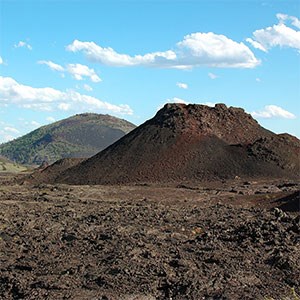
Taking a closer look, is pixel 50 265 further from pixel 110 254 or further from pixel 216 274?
pixel 216 274

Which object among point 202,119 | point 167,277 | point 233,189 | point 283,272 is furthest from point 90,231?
point 202,119

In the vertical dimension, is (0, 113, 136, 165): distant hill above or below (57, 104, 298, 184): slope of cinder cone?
above

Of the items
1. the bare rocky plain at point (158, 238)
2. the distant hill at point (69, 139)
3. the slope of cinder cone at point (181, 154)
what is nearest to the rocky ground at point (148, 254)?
the bare rocky plain at point (158, 238)

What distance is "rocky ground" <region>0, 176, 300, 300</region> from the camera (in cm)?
953

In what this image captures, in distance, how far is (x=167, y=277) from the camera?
10.1 meters

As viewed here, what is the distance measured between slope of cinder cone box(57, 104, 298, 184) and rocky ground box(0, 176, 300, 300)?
19063mm

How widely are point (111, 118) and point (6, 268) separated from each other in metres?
157

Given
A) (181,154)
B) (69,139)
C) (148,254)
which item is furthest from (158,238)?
(69,139)

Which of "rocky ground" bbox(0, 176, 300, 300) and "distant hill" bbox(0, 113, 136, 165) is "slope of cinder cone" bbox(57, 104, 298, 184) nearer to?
"rocky ground" bbox(0, 176, 300, 300)

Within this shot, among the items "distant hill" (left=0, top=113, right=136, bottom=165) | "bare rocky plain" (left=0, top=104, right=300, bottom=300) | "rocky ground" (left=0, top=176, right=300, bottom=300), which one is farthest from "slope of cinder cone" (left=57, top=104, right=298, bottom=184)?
"distant hill" (left=0, top=113, right=136, bottom=165)

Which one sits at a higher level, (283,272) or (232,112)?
(232,112)

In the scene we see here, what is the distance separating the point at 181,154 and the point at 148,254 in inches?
1270

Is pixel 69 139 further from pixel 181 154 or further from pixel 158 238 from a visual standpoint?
pixel 158 238

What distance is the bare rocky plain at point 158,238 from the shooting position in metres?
9.68
